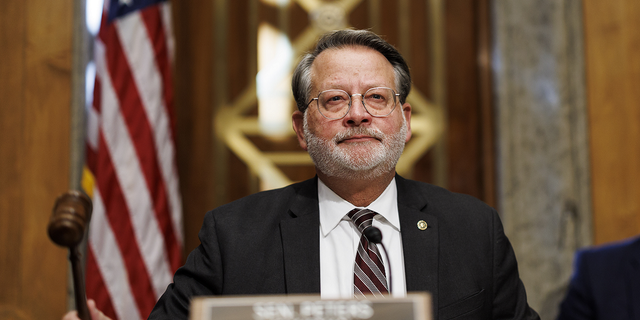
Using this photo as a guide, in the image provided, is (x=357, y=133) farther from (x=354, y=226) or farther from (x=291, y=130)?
(x=291, y=130)

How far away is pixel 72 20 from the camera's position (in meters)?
2.69

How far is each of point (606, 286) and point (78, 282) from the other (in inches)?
72.9

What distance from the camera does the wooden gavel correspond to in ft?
3.12

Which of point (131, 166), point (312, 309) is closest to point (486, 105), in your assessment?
point (131, 166)

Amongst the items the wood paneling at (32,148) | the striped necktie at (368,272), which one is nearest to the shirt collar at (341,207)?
the striped necktie at (368,272)

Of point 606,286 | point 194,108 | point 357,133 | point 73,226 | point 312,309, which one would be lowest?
point 606,286

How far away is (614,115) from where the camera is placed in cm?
282

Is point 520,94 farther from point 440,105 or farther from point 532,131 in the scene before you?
point 440,105

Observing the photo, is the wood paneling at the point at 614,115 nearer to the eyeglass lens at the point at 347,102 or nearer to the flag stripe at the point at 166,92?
the eyeglass lens at the point at 347,102

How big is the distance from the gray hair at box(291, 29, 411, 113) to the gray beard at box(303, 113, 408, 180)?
0.19 metres

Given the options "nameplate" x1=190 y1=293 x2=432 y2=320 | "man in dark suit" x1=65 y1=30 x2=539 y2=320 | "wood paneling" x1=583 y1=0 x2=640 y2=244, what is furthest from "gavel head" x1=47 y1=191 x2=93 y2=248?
"wood paneling" x1=583 y1=0 x2=640 y2=244

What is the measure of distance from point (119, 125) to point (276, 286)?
1.41 meters

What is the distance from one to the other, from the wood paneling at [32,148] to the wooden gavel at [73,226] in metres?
1.75

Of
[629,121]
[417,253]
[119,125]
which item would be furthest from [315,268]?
[629,121]
